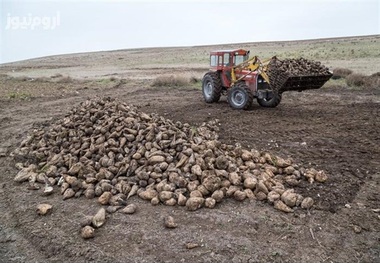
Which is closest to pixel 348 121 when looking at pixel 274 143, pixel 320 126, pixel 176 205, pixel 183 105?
pixel 320 126

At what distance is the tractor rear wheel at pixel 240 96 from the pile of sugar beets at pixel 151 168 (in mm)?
3505

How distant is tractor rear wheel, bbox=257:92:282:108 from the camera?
1031cm

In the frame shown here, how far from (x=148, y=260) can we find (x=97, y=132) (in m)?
3.05

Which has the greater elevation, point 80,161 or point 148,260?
point 80,161

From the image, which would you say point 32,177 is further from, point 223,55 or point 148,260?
point 223,55

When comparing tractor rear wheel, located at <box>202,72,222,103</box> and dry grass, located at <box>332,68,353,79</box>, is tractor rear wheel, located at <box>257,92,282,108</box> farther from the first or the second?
dry grass, located at <box>332,68,353,79</box>

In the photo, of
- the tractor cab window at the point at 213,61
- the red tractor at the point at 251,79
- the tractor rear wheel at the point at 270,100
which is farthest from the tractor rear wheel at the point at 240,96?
the tractor cab window at the point at 213,61

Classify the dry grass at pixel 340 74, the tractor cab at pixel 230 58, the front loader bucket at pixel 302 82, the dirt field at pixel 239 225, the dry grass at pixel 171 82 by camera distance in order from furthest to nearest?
the dry grass at pixel 340 74
the dry grass at pixel 171 82
the tractor cab at pixel 230 58
the front loader bucket at pixel 302 82
the dirt field at pixel 239 225

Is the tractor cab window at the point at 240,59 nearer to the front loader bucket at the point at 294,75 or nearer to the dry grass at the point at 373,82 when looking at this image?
the front loader bucket at the point at 294,75

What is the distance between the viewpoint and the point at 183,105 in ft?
37.7

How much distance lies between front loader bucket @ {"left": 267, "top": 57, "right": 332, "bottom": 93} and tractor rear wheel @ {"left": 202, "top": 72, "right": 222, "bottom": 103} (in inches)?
79.9

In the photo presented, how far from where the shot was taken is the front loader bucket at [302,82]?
9.23 m

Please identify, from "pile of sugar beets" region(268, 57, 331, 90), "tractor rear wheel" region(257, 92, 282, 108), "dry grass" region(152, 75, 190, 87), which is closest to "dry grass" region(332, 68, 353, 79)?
"dry grass" region(152, 75, 190, 87)

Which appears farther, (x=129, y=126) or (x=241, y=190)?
(x=129, y=126)
